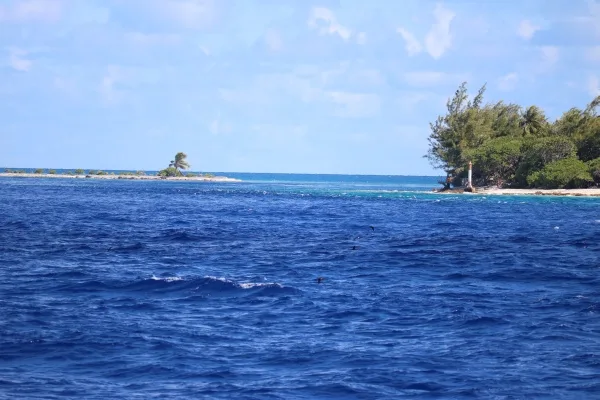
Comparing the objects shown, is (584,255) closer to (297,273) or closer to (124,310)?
(297,273)

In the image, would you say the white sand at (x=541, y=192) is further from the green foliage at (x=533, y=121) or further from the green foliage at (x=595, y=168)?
the green foliage at (x=533, y=121)

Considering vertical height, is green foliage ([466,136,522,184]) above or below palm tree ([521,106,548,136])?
below

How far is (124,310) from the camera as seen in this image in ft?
66.1

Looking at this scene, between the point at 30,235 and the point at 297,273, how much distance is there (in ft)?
61.5

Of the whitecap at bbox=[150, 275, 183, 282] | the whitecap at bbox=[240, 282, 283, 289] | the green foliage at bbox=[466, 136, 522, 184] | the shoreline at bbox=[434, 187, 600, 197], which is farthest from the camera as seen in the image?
the green foliage at bbox=[466, 136, 522, 184]

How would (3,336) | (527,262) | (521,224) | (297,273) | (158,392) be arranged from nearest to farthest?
(158,392), (3,336), (297,273), (527,262), (521,224)

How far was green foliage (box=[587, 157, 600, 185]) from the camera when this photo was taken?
298 ft

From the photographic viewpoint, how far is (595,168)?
299 feet

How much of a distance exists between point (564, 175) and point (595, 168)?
12.4ft

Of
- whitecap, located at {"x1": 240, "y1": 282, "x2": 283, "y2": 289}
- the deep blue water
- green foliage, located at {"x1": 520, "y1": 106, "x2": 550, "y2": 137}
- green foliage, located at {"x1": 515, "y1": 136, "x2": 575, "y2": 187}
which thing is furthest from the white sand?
whitecap, located at {"x1": 240, "y1": 282, "x2": 283, "y2": 289}

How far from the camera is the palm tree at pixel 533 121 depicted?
396 ft

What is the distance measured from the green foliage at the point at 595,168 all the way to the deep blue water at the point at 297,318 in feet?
186

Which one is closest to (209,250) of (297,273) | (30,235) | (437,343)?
(297,273)

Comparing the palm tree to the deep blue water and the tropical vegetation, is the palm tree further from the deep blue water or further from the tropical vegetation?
the deep blue water
